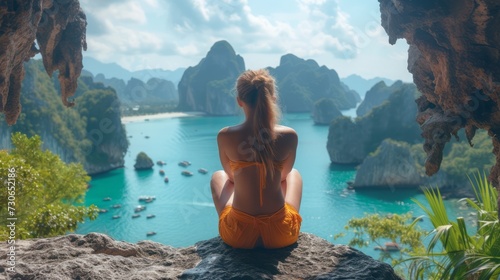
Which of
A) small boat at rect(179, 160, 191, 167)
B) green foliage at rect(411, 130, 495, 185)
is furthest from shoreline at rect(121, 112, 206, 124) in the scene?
green foliage at rect(411, 130, 495, 185)

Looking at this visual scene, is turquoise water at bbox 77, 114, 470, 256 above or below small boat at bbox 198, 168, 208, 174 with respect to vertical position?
below

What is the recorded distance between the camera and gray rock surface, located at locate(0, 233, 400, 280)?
248 cm

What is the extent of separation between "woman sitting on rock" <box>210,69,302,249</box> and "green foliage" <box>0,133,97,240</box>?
2.58 m

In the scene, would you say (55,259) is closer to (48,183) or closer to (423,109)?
(423,109)

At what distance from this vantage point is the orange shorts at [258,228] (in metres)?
2.65

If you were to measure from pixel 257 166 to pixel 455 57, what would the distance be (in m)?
2.35

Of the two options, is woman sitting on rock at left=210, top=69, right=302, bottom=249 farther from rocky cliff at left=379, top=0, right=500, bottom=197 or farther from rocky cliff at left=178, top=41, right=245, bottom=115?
rocky cliff at left=178, top=41, right=245, bottom=115

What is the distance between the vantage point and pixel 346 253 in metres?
2.80

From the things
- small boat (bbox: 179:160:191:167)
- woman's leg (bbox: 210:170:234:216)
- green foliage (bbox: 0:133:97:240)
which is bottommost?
small boat (bbox: 179:160:191:167)

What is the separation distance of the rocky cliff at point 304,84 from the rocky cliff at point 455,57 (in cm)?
6991

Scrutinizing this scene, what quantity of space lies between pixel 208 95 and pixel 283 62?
2032 cm

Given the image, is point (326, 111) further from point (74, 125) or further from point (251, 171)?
point (251, 171)

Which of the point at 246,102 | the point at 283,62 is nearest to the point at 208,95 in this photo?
the point at 283,62

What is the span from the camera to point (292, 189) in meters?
2.98
